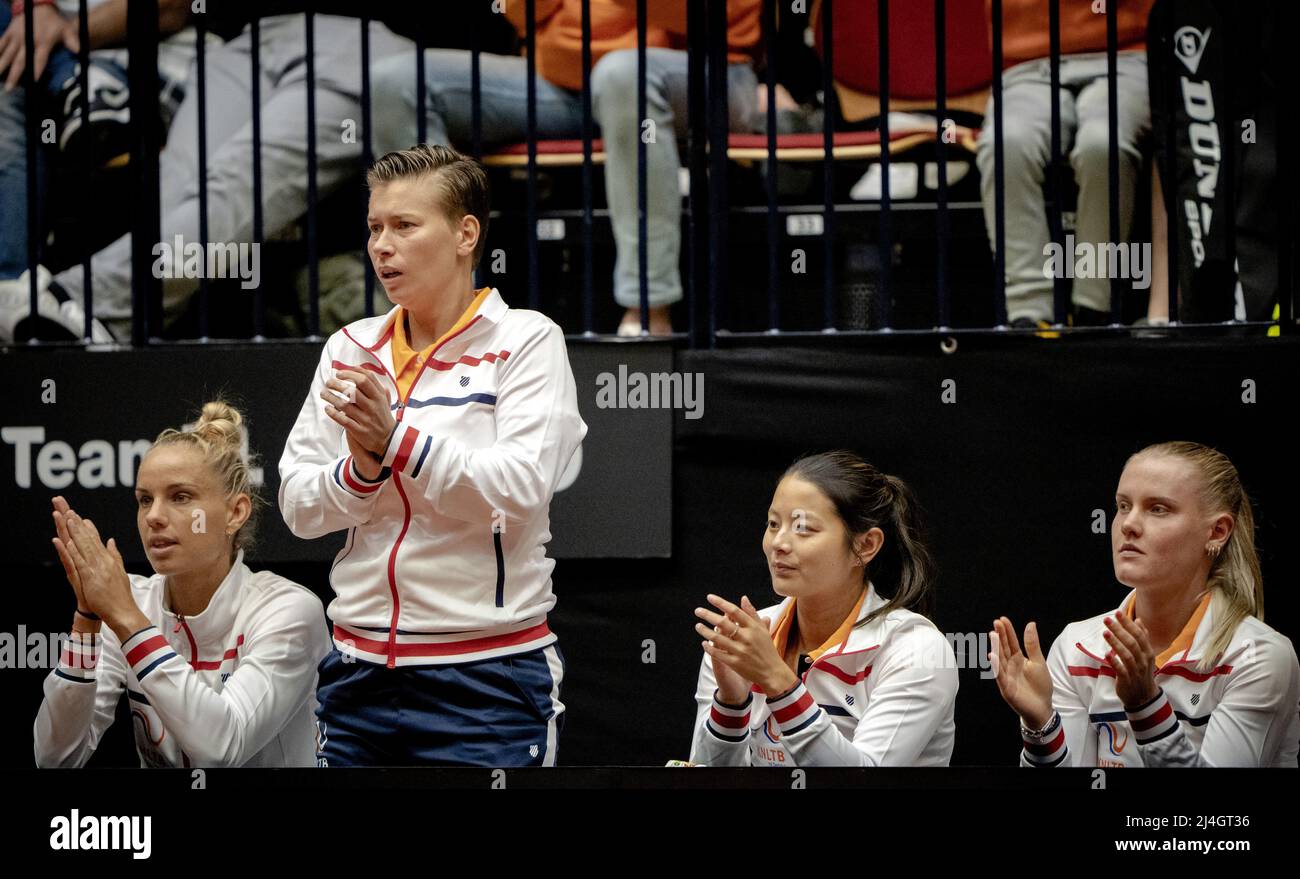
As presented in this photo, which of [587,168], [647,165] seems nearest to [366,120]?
[587,168]

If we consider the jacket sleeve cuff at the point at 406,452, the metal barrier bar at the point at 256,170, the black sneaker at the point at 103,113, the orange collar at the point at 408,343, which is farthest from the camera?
the black sneaker at the point at 103,113

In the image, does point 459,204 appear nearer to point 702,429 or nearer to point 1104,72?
point 702,429

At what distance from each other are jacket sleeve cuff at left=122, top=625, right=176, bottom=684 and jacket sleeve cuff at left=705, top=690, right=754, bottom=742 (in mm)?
1070

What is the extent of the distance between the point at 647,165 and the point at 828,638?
1622 mm

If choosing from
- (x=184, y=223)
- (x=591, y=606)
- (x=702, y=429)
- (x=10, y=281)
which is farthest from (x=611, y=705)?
(x=10, y=281)

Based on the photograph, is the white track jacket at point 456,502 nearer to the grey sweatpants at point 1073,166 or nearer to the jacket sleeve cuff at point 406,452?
the jacket sleeve cuff at point 406,452

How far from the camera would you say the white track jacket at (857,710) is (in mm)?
3021

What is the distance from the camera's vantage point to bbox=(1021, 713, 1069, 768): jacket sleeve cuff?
3.18m

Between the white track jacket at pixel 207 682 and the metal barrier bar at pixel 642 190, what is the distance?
1298mm

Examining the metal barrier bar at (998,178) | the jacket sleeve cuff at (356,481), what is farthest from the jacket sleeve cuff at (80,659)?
the metal barrier bar at (998,178)

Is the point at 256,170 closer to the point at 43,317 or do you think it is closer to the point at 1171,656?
the point at 43,317
